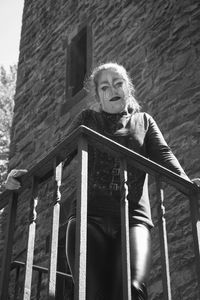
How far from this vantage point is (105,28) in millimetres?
6785

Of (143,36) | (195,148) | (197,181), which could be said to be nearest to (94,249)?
(197,181)

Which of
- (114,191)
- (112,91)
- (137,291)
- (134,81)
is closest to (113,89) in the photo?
(112,91)

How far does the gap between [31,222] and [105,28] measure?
4.75 meters

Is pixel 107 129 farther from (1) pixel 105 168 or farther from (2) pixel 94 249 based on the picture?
→ (2) pixel 94 249

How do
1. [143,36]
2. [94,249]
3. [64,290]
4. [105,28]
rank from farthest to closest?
[105,28] < [143,36] < [64,290] < [94,249]

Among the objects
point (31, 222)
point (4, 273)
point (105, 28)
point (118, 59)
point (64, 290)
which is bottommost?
point (4, 273)

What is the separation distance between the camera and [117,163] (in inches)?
106

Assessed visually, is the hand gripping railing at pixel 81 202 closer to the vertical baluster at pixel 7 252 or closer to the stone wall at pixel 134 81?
the vertical baluster at pixel 7 252

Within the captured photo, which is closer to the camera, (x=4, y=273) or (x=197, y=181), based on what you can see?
(x=4, y=273)

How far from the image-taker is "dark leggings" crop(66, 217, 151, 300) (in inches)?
92.2

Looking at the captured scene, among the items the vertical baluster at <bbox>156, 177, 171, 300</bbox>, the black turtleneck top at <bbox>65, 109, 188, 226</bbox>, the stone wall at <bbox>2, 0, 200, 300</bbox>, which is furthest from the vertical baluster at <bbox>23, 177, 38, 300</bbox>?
the stone wall at <bbox>2, 0, 200, 300</bbox>

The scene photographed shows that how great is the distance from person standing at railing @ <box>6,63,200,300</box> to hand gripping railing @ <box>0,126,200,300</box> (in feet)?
0.30

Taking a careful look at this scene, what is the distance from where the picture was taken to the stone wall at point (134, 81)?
14.3ft

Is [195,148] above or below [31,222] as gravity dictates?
above
